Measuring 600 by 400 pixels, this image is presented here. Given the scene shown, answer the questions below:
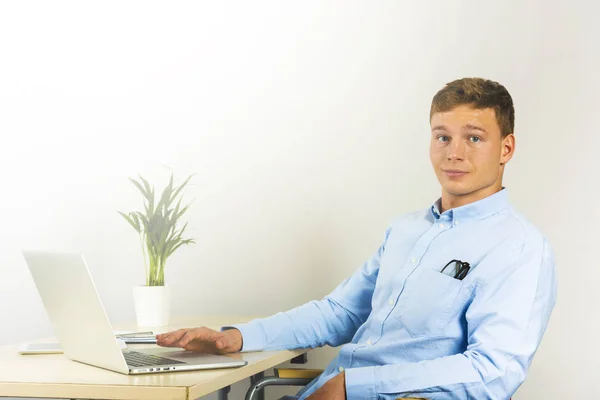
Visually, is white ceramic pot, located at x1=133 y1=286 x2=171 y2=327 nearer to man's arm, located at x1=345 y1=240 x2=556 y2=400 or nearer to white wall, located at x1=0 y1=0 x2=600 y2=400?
white wall, located at x1=0 y1=0 x2=600 y2=400

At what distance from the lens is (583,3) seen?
258cm

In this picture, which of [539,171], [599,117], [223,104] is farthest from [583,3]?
[223,104]

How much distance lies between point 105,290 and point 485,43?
1660mm

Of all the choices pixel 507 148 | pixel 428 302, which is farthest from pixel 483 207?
pixel 428 302

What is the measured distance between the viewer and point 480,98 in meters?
1.98

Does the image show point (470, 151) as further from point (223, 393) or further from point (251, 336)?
point (223, 393)

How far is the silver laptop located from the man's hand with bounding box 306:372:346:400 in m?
0.17

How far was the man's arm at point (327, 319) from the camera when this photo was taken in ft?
6.91

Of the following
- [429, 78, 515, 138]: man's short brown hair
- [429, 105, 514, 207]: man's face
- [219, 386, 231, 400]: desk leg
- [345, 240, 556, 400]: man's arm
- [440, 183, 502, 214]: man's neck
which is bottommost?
[219, 386, 231, 400]: desk leg

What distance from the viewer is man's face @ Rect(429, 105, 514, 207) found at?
1984 mm

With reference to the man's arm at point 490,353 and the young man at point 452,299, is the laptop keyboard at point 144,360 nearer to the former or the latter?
the young man at point 452,299

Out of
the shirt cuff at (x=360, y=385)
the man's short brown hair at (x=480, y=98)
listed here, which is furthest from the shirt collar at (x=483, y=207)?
the shirt cuff at (x=360, y=385)

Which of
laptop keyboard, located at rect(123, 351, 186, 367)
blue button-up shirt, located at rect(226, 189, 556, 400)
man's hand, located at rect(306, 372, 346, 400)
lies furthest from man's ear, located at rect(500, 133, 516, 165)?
laptop keyboard, located at rect(123, 351, 186, 367)

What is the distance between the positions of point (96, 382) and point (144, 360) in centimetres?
23
